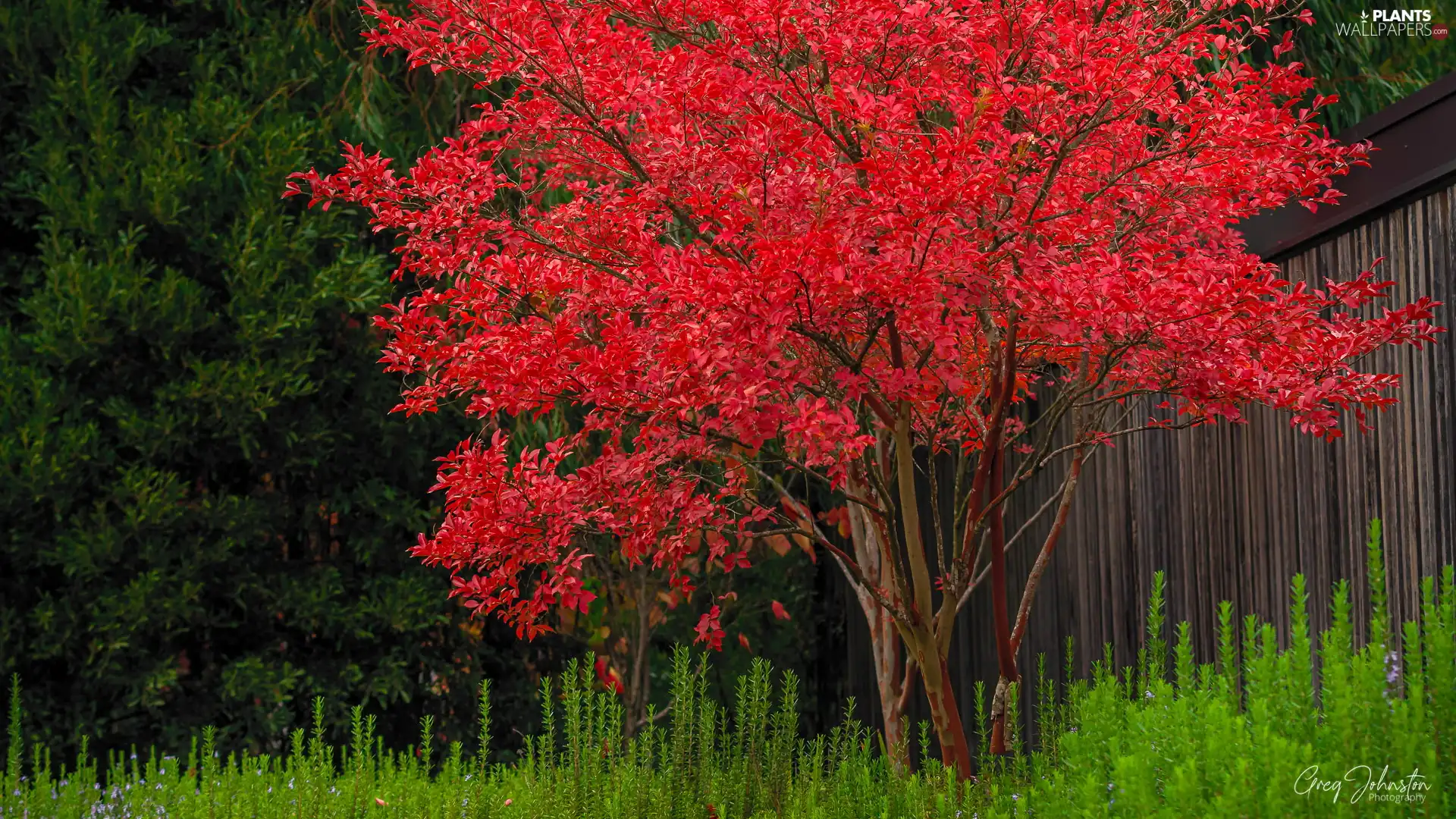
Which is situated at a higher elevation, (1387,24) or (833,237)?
(1387,24)

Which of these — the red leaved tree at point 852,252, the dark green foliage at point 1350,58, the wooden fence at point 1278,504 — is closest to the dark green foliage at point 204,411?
the red leaved tree at point 852,252

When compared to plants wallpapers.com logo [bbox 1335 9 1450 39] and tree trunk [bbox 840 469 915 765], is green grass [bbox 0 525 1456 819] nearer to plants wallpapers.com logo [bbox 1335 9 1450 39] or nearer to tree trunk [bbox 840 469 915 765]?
tree trunk [bbox 840 469 915 765]

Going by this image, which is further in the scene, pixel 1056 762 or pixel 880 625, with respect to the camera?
pixel 880 625

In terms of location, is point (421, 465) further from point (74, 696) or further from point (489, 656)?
point (74, 696)

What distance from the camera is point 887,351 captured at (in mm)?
4707

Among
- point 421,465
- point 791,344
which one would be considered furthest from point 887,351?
point 421,465

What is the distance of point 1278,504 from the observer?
4.57 meters

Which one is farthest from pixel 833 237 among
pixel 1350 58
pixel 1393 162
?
pixel 1350 58

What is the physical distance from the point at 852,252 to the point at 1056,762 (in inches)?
72.2

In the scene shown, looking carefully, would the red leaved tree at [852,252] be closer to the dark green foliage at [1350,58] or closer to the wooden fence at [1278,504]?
the wooden fence at [1278,504]

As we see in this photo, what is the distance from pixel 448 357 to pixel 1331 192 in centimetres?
284

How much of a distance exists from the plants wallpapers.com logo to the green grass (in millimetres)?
3536

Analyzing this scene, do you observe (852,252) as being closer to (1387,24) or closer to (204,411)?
(204,411)

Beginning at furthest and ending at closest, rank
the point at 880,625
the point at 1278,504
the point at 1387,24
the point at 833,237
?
→ the point at 1387,24 → the point at 880,625 → the point at 1278,504 → the point at 833,237
